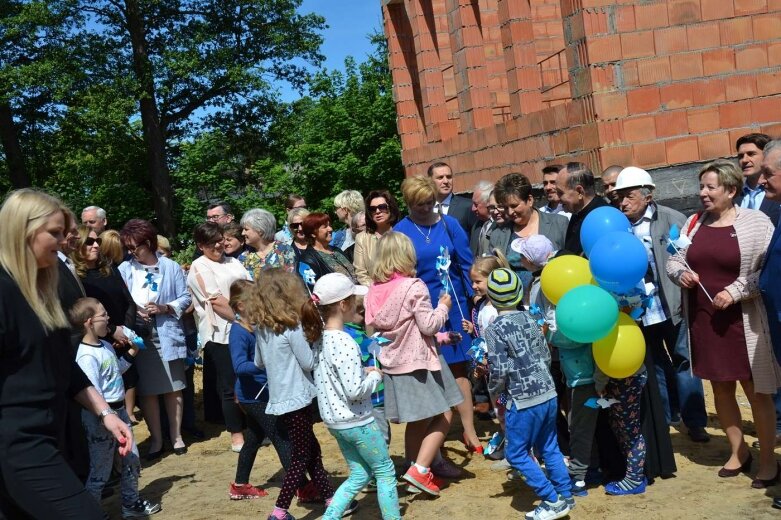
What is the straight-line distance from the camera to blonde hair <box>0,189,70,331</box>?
360 centimetres

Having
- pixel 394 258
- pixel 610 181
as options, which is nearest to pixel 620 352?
pixel 394 258

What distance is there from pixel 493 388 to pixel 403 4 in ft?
36.3

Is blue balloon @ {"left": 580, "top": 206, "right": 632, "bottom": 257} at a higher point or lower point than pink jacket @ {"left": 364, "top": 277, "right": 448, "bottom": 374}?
higher

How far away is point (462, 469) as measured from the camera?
650 cm

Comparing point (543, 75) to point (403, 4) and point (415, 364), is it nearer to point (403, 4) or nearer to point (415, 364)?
point (403, 4)

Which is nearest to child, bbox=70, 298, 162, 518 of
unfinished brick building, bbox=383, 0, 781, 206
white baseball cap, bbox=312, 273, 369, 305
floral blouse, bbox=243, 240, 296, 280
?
floral blouse, bbox=243, 240, 296, 280

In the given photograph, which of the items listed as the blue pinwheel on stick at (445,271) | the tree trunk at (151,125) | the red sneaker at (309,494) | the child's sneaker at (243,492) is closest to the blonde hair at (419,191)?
the blue pinwheel on stick at (445,271)

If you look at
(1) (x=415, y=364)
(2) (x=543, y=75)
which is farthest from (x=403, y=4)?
(1) (x=415, y=364)

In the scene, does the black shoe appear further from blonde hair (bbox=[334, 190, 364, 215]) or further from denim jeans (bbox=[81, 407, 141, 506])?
denim jeans (bbox=[81, 407, 141, 506])

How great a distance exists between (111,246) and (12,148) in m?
22.3

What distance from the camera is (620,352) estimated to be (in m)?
5.17

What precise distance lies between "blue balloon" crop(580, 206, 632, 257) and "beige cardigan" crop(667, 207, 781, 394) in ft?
2.32

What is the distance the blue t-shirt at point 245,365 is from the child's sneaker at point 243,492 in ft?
2.51

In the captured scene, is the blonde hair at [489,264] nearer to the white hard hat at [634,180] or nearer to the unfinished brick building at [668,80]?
the white hard hat at [634,180]
